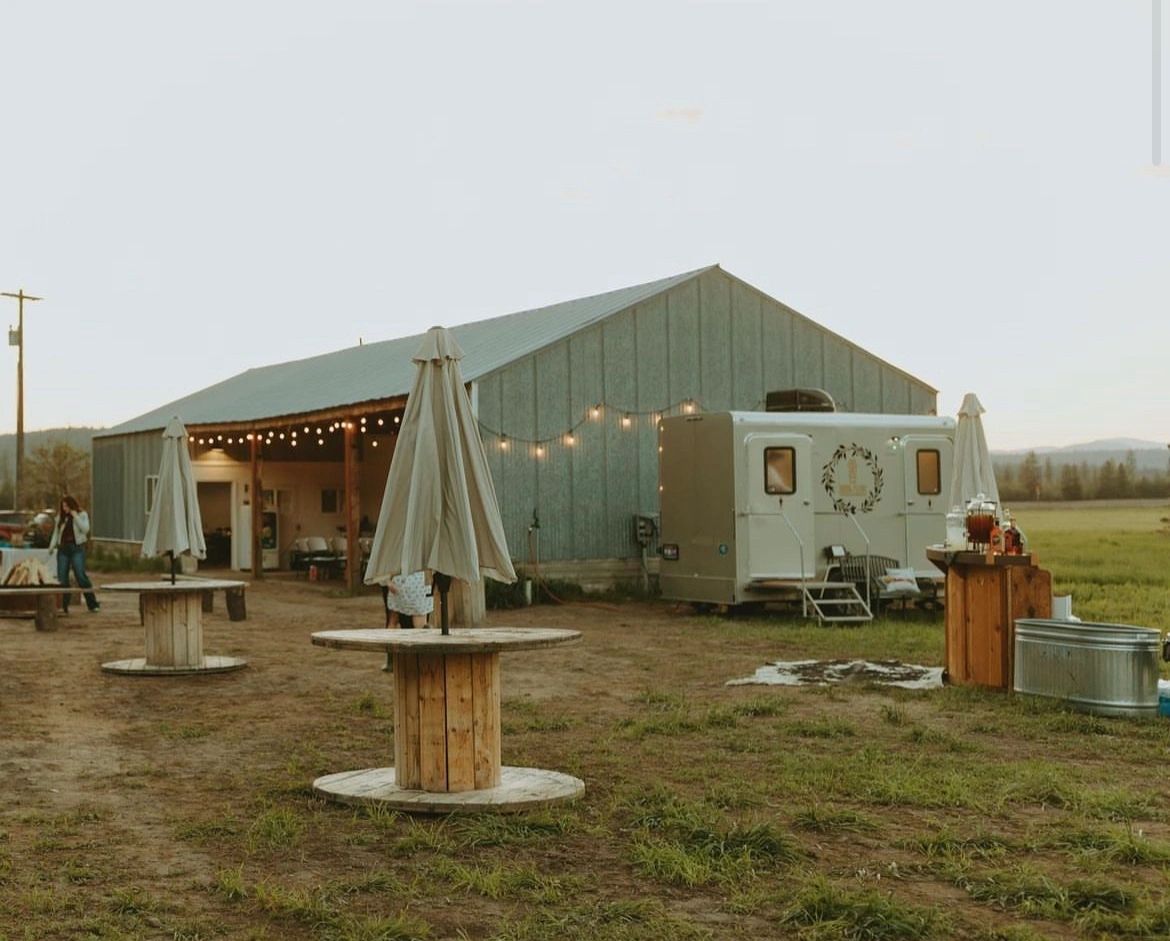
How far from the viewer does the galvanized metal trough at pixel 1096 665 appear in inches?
358

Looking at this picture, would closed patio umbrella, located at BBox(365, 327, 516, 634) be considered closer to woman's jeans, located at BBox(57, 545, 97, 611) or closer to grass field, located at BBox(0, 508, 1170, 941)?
grass field, located at BBox(0, 508, 1170, 941)

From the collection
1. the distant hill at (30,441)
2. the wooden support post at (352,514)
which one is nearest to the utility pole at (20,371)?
the wooden support post at (352,514)

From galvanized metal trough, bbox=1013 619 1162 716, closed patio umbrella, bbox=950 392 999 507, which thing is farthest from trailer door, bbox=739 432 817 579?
galvanized metal trough, bbox=1013 619 1162 716

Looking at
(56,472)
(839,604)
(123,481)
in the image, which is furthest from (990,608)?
(56,472)

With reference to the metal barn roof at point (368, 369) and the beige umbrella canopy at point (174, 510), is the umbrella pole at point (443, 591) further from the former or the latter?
the metal barn roof at point (368, 369)

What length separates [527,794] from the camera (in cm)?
657

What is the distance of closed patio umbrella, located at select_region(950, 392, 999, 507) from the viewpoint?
13336mm

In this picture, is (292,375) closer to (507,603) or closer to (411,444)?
(507,603)

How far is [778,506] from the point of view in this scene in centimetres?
1731

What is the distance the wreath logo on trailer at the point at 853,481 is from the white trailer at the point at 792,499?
13 millimetres

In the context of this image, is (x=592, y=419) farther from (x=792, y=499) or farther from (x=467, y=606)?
(x=467, y=606)

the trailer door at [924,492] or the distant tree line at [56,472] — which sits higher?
the distant tree line at [56,472]

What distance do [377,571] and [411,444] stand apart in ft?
2.28

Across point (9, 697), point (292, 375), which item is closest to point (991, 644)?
point (9, 697)
